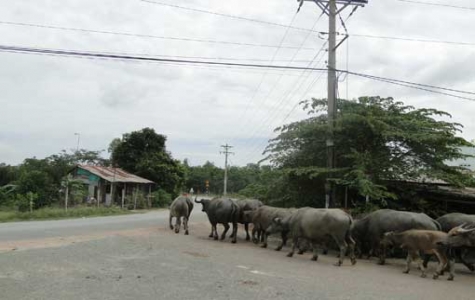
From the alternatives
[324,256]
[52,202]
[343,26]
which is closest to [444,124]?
[343,26]

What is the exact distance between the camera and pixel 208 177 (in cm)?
10206

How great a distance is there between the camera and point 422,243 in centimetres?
1244

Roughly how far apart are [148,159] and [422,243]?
45.7 m

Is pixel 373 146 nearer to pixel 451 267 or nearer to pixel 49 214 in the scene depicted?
pixel 451 267

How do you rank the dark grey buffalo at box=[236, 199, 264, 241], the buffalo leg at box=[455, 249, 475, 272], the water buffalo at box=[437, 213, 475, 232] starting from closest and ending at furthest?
1. the buffalo leg at box=[455, 249, 475, 272]
2. the water buffalo at box=[437, 213, 475, 232]
3. the dark grey buffalo at box=[236, 199, 264, 241]

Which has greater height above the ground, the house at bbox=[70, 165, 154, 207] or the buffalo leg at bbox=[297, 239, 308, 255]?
the house at bbox=[70, 165, 154, 207]

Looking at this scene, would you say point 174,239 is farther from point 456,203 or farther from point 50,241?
point 456,203

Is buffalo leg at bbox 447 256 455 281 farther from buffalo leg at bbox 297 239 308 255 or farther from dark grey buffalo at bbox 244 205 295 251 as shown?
dark grey buffalo at bbox 244 205 295 251

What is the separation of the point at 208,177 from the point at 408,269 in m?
90.0

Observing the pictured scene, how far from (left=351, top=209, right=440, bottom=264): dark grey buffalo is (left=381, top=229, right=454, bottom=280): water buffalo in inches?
30.6

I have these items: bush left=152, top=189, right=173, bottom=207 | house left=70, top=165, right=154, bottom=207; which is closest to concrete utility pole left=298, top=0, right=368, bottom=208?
house left=70, top=165, right=154, bottom=207

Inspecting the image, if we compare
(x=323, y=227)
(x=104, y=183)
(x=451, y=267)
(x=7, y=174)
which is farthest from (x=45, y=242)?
(x=7, y=174)

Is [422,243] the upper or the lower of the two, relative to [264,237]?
upper

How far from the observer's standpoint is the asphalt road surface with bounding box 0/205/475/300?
895 centimetres
